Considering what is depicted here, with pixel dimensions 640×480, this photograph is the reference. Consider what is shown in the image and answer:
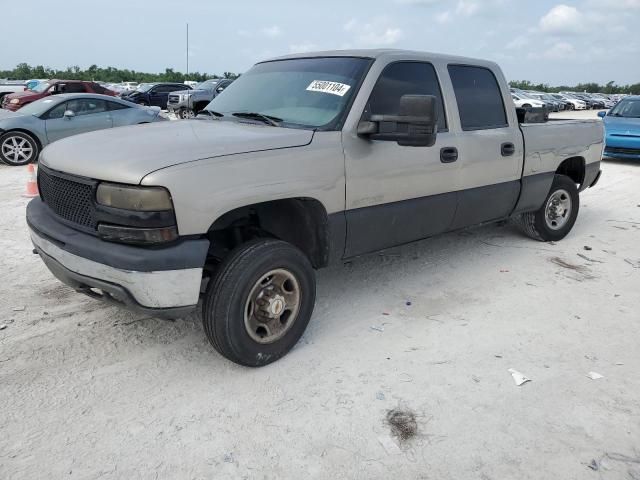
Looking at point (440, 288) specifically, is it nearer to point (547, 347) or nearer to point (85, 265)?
point (547, 347)

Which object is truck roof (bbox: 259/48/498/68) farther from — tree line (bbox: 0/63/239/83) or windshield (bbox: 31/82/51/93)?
tree line (bbox: 0/63/239/83)

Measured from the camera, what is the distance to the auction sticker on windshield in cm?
350

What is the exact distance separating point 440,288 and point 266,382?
199 cm

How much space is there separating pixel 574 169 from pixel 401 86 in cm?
316

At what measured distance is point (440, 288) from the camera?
14.6 feet

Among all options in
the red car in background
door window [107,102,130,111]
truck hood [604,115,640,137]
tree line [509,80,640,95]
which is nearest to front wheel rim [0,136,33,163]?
door window [107,102,130,111]

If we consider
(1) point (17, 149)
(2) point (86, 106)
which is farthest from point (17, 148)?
(2) point (86, 106)

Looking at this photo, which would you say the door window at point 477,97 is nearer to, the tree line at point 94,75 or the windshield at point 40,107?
the windshield at point 40,107

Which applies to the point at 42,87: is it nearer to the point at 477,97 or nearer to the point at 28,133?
the point at 28,133

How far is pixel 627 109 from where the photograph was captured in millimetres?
12445

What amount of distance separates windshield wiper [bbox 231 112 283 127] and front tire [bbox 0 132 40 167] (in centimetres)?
845

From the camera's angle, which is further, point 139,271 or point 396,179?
point 396,179

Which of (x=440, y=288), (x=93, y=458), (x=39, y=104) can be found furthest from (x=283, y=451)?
(x=39, y=104)

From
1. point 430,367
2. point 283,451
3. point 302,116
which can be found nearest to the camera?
point 283,451
